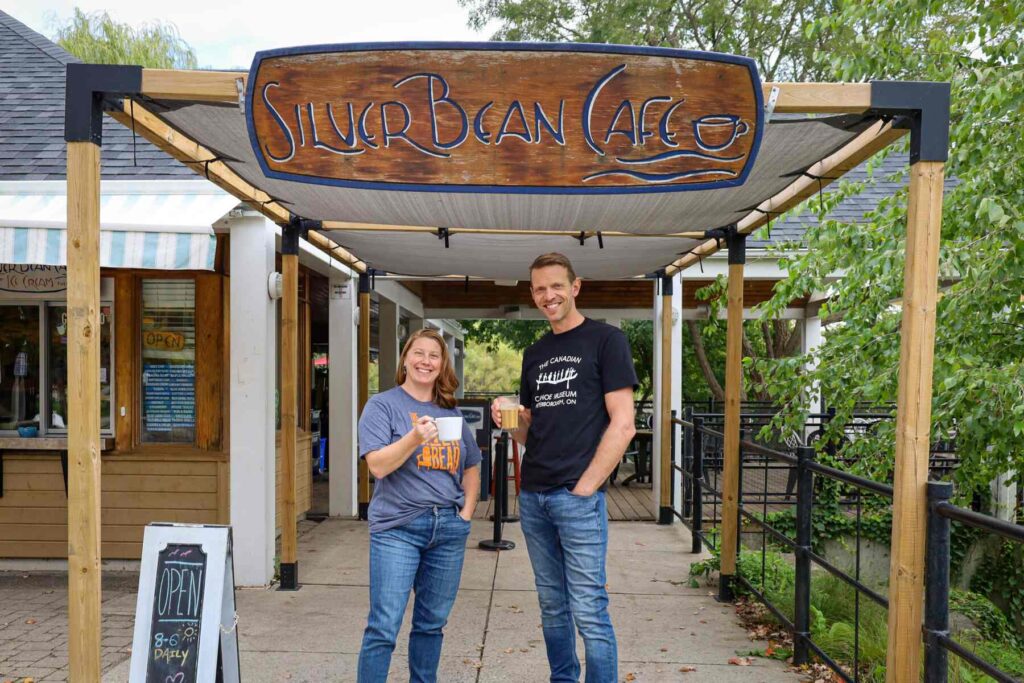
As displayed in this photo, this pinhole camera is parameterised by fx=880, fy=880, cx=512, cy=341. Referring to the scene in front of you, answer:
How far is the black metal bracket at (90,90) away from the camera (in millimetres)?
3016

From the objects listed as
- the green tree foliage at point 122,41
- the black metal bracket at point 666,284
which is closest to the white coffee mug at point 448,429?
the black metal bracket at point 666,284

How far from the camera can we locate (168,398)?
649cm

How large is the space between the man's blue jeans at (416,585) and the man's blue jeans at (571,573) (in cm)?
30

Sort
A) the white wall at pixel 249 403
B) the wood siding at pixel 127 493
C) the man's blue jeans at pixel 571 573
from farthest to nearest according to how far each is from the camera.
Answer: the wood siding at pixel 127 493 < the white wall at pixel 249 403 < the man's blue jeans at pixel 571 573

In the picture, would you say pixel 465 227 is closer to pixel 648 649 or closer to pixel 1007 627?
pixel 648 649

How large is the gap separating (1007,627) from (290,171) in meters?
7.24

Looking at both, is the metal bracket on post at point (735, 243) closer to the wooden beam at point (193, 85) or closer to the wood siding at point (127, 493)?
the wooden beam at point (193, 85)

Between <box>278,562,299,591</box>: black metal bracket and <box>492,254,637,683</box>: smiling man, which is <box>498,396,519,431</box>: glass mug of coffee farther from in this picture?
<box>278,562,299,591</box>: black metal bracket

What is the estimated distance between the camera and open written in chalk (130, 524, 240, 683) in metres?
3.12

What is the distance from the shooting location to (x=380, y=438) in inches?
126

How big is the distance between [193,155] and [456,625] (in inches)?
116

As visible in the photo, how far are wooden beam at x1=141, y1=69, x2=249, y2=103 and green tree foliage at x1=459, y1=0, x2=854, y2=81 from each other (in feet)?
54.2

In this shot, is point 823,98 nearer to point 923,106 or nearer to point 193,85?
point 923,106

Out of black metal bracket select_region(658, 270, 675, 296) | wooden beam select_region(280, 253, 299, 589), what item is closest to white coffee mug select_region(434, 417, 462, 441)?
wooden beam select_region(280, 253, 299, 589)
